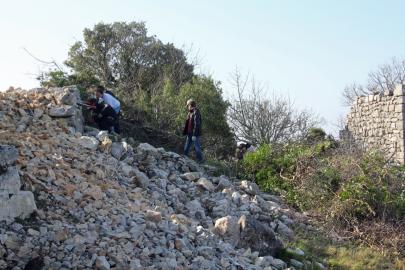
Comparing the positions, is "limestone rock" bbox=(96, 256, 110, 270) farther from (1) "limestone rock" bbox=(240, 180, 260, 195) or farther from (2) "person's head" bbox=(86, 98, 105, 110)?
(2) "person's head" bbox=(86, 98, 105, 110)

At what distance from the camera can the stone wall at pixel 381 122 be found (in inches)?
526

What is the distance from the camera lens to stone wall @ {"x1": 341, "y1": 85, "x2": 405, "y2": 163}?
1335 centimetres

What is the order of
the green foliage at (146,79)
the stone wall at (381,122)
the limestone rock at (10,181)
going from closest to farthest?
the limestone rock at (10,181) → the stone wall at (381,122) → the green foliage at (146,79)

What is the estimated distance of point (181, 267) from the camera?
5.80m

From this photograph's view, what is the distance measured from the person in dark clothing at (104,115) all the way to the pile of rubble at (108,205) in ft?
1.59

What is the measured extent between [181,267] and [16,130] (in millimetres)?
3621

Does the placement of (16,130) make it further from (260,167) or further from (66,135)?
(260,167)

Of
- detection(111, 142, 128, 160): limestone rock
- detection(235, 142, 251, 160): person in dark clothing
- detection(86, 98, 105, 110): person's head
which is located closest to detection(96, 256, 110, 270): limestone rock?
detection(111, 142, 128, 160): limestone rock

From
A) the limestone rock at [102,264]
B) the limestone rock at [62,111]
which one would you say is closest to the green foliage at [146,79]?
the limestone rock at [62,111]

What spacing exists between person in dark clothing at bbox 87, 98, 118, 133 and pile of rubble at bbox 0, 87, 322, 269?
48cm

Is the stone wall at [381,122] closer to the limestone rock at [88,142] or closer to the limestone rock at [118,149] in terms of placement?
the limestone rock at [118,149]

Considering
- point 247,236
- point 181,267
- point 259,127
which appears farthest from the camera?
point 259,127

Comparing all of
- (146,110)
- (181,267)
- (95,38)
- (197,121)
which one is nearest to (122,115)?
(146,110)

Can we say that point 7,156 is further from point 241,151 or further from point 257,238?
point 241,151
